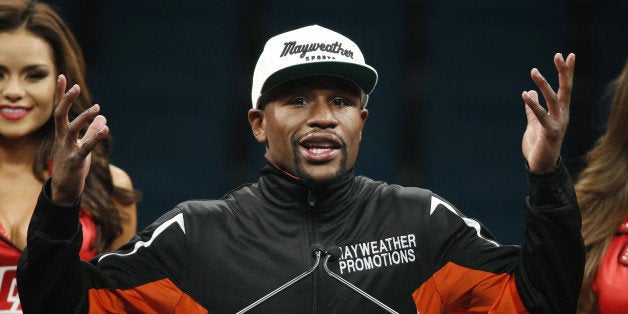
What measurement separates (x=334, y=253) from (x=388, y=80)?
300 cm

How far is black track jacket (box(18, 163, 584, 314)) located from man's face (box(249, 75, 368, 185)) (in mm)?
56

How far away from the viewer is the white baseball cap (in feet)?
7.83

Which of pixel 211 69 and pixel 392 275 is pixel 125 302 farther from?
pixel 211 69

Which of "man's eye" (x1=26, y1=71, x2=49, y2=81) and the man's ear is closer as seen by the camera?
the man's ear

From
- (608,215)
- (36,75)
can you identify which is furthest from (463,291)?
(36,75)

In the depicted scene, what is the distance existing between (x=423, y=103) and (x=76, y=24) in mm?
1696

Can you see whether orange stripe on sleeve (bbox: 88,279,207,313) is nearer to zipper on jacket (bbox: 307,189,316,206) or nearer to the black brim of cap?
zipper on jacket (bbox: 307,189,316,206)

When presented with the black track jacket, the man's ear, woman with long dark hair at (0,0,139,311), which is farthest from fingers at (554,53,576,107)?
woman with long dark hair at (0,0,139,311)

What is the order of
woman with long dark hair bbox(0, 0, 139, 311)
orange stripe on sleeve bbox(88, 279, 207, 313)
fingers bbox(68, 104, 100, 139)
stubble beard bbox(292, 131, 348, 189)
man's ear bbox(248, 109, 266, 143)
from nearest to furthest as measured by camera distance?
1. fingers bbox(68, 104, 100, 139)
2. orange stripe on sleeve bbox(88, 279, 207, 313)
3. stubble beard bbox(292, 131, 348, 189)
4. man's ear bbox(248, 109, 266, 143)
5. woman with long dark hair bbox(0, 0, 139, 311)

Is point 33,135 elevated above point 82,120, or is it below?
below

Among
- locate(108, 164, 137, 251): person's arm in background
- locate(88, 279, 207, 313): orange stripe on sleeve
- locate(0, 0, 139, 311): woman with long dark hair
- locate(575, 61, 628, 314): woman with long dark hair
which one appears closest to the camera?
locate(88, 279, 207, 313): orange stripe on sleeve

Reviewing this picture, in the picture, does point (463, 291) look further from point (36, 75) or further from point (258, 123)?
point (36, 75)

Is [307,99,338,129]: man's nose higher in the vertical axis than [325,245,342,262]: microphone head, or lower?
higher

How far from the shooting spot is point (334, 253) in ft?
7.61
